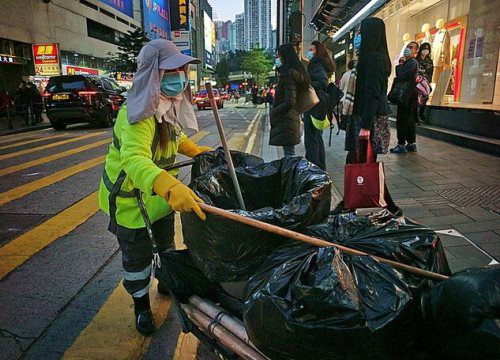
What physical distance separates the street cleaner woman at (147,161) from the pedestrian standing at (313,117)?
11.2ft

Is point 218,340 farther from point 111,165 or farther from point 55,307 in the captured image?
point 55,307

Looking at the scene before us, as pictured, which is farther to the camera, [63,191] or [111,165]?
[63,191]

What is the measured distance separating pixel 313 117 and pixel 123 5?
140 ft

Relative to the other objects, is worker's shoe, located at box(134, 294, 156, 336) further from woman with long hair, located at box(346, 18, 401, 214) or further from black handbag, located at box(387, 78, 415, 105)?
black handbag, located at box(387, 78, 415, 105)

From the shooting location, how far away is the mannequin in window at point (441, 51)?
10.7 meters

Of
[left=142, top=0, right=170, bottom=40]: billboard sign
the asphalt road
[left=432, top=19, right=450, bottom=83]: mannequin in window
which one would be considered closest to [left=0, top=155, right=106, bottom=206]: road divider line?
the asphalt road

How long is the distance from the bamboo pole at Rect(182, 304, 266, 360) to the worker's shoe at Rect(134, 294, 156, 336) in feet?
2.00

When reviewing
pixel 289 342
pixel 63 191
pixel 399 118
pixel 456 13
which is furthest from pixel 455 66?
pixel 289 342

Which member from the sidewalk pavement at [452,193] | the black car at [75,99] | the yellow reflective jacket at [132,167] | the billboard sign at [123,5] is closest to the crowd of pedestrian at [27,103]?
the black car at [75,99]

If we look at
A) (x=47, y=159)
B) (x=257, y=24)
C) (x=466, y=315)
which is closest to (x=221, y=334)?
(x=466, y=315)

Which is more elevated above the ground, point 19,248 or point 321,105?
point 321,105

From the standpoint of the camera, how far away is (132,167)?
1994mm

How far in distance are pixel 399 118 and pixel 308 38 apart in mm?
23058

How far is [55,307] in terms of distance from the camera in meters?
2.85
